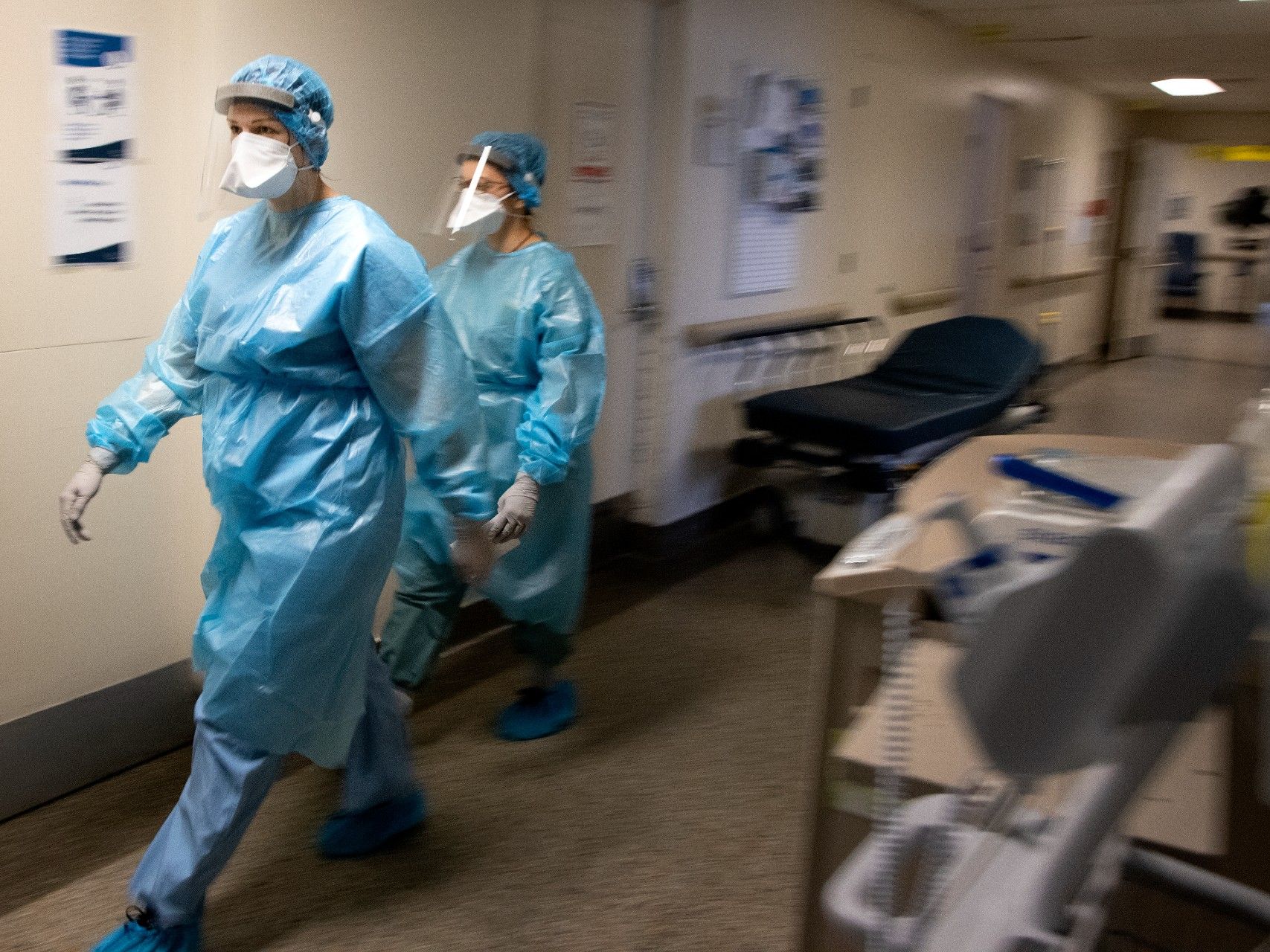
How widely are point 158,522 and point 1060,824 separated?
232 cm

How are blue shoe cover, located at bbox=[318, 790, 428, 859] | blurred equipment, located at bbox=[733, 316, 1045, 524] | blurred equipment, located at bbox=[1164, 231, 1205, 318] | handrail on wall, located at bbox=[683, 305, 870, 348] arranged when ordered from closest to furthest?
1. blue shoe cover, located at bbox=[318, 790, 428, 859]
2. blurred equipment, located at bbox=[733, 316, 1045, 524]
3. handrail on wall, located at bbox=[683, 305, 870, 348]
4. blurred equipment, located at bbox=[1164, 231, 1205, 318]

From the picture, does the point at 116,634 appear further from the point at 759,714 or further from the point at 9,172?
the point at 759,714

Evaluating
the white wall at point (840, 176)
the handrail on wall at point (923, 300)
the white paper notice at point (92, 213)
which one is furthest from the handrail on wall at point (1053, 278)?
the white paper notice at point (92, 213)

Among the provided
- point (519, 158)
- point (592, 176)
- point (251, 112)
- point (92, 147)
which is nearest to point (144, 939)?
point (251, 112)

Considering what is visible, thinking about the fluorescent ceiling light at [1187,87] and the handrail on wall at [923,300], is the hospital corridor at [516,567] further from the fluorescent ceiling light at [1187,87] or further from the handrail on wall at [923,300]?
the fluorescent ceiling light at [1187,87]

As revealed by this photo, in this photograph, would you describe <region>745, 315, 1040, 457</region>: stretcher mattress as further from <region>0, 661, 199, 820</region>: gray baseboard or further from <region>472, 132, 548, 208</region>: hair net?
<region>0, 661, 199, 820</region>: gray baseboard

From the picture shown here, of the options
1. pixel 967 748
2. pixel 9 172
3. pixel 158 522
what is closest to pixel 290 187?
pixel 9 172

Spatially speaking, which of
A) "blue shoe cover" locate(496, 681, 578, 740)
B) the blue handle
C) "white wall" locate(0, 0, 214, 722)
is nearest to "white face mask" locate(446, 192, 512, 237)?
"white wall" locate(0, 0, 214, 722)

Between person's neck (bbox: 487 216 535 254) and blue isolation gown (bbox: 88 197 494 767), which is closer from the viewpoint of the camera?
blue isolation gown (bbox: 88 197 494 767)

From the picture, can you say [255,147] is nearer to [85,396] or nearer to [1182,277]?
[85,396]

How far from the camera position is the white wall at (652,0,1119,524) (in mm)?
4363

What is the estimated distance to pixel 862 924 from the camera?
911mm

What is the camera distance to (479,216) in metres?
2.68

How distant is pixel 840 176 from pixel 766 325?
97 centimetres
